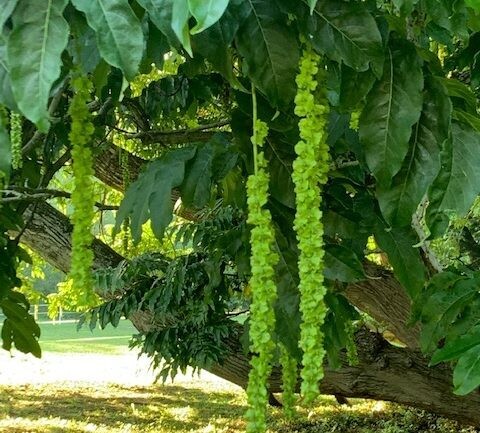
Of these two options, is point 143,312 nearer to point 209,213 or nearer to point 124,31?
point 209,213

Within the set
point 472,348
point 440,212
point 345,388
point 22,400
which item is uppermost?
point 440,212

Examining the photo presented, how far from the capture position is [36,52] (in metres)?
0.82

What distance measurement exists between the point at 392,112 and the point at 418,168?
4.1 inches

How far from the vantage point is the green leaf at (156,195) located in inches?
57.4

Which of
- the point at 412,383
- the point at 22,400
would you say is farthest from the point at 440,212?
the point at 22,400

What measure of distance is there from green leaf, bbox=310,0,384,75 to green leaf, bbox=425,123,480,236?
22cm

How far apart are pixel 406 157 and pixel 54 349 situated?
40.1 ft

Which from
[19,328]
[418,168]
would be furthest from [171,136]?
[418,168]

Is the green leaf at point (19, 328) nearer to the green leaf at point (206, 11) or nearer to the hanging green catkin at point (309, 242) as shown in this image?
the hanging green catkin at point (309, 242)

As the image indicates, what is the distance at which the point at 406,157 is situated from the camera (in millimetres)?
1205

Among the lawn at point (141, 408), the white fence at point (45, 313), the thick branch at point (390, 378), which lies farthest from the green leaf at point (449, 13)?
the lawn at point (141, 408)

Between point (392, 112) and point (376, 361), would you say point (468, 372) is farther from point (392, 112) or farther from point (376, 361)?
point (376, 361)

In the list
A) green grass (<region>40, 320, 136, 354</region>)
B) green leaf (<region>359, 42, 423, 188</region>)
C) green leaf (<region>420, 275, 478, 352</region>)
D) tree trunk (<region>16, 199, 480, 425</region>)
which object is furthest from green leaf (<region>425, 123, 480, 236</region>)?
green grass (<region>40, 320, 136, 354</region>)

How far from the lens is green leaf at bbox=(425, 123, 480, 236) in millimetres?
1208
